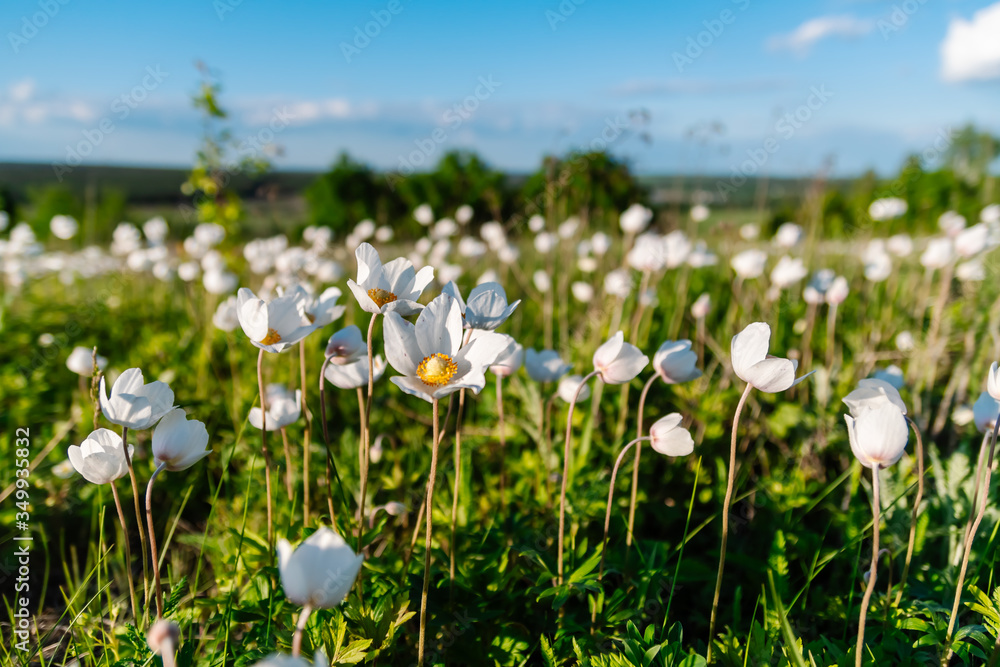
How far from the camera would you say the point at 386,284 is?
1386 millimetres

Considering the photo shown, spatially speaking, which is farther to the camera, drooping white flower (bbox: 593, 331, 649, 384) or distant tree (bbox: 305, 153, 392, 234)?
distant tree (bbox: 305, 153, 392, 234)

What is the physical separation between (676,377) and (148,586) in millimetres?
1321

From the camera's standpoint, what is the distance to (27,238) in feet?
15.2

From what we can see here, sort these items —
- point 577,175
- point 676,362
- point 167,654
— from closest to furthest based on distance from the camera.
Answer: point 167,654 → point 676,362 → point 577,175

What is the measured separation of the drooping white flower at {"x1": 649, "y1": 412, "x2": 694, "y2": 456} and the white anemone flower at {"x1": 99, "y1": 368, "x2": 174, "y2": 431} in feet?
3.49

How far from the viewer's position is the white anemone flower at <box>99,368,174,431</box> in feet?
3.86

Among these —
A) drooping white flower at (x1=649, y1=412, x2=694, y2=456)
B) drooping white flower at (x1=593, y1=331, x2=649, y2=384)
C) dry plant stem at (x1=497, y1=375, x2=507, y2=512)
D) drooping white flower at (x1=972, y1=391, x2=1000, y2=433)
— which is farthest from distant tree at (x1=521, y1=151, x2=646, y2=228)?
drooping white flower at (x1=972, y1=391, x2=1000, y2=433)

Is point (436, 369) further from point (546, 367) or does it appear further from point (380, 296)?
point (546, 367)

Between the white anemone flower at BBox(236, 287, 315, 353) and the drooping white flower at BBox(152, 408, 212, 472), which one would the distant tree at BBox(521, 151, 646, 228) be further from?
the drooping white flower at BBox(152, 408, 212, 472)

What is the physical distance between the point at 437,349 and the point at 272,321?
414mm

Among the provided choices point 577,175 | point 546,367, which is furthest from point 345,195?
point 546,367

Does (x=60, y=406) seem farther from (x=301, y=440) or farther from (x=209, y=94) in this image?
(x=209, y=94)

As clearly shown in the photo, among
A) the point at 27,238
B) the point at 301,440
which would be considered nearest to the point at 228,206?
the point at 27,238

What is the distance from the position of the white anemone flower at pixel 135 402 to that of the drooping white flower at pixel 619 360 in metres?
0.96
